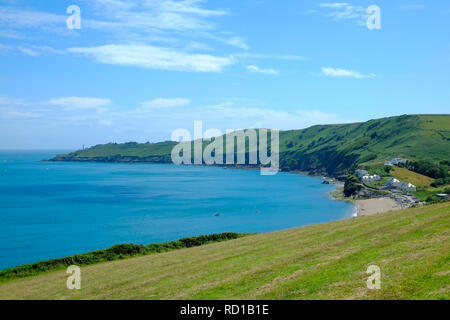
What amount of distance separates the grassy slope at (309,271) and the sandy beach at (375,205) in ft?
281

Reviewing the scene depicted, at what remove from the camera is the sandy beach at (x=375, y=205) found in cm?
11106

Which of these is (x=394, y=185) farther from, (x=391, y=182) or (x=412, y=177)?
(x=412, y=177)

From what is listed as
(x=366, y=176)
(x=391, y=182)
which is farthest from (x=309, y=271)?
(x=366, y=176)

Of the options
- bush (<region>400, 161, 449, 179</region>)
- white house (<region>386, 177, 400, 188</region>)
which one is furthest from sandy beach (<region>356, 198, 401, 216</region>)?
bush (<region>400, 161, 449, 179</region>)

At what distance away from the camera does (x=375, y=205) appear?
122188 mm

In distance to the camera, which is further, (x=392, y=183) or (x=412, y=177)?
(x=412, y=177)

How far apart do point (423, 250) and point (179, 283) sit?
43.1ft

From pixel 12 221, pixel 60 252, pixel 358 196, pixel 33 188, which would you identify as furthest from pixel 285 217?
pixel 33 188

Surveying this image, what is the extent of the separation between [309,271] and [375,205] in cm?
11183

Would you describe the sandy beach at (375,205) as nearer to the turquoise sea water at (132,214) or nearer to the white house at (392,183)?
the turquoise sea water at (132,214)

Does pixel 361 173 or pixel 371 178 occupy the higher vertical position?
pixel 361 173

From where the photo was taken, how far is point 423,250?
19.8m

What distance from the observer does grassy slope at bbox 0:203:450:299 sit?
53.0 ft

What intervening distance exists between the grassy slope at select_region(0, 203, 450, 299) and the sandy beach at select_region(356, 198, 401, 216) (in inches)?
3369
